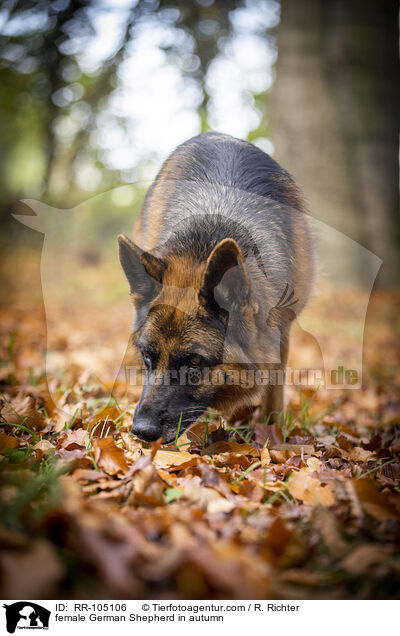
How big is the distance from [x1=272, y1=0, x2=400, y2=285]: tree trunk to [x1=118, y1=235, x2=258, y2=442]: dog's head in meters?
7.94

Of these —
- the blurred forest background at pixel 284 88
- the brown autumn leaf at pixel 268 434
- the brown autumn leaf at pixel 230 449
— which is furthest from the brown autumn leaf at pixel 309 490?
the blurred forest background at pixel 284 88

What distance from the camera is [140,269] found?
3252 millimetres

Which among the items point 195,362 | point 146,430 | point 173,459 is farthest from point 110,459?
point 195,362

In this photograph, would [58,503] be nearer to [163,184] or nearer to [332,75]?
[163,184]

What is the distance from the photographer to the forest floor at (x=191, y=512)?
1386 millimetres

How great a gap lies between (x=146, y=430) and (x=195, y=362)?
560mm

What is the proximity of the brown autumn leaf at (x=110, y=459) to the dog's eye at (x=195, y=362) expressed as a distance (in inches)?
34.7

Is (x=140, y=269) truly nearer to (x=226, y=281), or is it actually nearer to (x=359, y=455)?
(x=226, y=281)

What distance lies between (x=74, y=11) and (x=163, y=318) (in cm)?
769

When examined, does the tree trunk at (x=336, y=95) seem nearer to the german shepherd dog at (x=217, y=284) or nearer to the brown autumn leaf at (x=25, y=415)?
the german shepherd dog at (x=217, y=284)

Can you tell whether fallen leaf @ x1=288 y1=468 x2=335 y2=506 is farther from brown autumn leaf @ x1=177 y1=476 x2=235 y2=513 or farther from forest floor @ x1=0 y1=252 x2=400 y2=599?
brown autumn leaf @ x1=177 y1=476 x2=235 y2=513

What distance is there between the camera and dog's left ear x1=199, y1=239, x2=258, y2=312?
2793 millimetres

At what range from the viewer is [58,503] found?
162cm

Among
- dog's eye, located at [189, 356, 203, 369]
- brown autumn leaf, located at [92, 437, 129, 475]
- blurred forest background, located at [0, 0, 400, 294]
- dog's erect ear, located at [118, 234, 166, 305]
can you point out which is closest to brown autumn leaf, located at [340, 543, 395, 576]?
brown autumn leaf, located at [92, 437, 129, 475]
